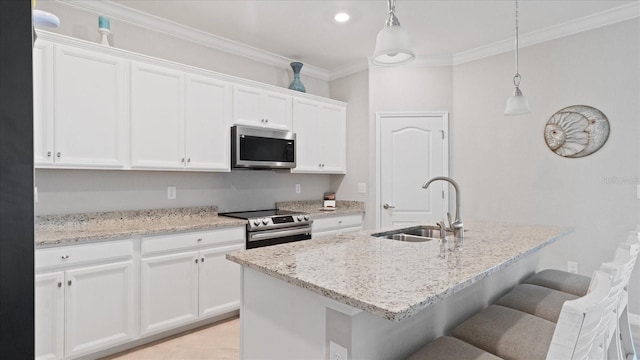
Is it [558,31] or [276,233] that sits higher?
[558,31]

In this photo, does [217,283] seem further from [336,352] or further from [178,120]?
[336,352]

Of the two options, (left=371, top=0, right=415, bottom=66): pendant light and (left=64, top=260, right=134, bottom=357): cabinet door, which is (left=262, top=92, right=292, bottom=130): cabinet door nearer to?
(left=64, top=260, right=134, bottom=357): cabinet door

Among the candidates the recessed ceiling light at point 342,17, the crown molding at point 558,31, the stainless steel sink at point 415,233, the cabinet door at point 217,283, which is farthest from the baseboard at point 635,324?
the recessed ceiling light at point 342,17

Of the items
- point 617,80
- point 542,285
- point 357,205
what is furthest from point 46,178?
point 617,80

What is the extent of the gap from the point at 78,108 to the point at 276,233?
1.84 metres

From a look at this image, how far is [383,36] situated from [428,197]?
277 centimetres

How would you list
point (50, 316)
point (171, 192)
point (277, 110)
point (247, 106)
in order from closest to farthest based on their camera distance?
1. point (50, 316)
2. point (171, 192)
3. point (247, 106)
4. point (277, 110)

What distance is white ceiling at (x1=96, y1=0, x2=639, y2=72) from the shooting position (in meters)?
2.82

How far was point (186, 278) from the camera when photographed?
272 centimetres

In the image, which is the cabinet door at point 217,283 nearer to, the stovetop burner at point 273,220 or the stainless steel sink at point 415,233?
the stovetop burner at point 273,220

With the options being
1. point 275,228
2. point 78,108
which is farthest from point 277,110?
point 78,108

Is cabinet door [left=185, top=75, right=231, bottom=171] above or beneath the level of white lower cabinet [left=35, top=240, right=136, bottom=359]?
above

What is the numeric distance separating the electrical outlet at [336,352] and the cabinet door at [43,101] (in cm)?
229

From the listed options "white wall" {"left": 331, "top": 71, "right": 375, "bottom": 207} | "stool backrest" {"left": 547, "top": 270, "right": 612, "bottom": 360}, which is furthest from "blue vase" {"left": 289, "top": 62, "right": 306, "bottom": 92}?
"stool backrest" {"left": 547, "top": 270, "right": 612, "bottom": 360}
